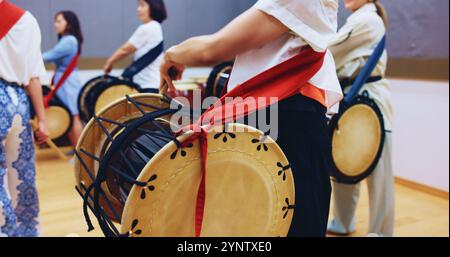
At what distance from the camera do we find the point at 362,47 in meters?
2.21

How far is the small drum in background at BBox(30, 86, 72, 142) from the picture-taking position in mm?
3818

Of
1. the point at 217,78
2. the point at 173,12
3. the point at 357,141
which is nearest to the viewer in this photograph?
the point at 173,12

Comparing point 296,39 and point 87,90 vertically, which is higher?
point 296,39

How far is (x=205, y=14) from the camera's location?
1111mm

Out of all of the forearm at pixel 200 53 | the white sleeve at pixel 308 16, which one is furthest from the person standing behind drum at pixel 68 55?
the white sleeve at pixel 308 16

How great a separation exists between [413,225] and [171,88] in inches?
81.7

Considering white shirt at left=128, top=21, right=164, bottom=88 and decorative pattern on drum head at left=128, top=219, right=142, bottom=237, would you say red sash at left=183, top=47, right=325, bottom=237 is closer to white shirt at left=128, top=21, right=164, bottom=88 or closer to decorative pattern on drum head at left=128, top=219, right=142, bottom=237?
decorative pattern on drum head at left=128, top=219, right=142, bottom=237

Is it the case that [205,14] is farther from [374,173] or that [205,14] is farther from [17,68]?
[374,173]

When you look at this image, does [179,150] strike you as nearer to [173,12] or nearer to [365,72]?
[173,12]

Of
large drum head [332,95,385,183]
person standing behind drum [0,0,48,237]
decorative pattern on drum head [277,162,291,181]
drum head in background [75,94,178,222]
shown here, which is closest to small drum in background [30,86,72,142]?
person standing behind drum [0,0,48,237]

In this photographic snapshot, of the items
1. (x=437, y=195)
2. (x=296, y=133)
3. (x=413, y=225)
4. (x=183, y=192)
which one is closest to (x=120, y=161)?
(x=183, y=192)

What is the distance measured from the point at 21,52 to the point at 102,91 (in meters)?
1.54

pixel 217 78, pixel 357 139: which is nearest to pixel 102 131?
pixel 217 78

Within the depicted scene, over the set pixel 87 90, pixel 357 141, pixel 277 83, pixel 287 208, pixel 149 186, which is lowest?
pixel 87 90
